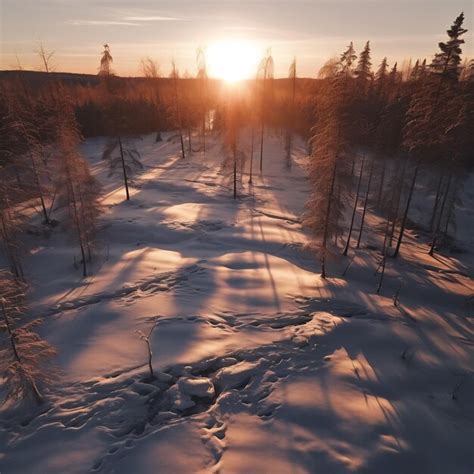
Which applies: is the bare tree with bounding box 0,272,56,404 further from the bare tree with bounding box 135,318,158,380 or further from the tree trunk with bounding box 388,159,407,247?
the tree trunk with bounding box 388,159,407,247

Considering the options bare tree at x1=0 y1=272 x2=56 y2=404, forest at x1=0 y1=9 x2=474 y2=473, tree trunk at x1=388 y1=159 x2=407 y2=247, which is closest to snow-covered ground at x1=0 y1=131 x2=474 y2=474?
forest at x1=0 y1=9 x2=474 y2=473

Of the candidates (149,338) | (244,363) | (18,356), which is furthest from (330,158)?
(18,356)

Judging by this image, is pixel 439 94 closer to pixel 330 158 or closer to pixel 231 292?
pixel 330 158

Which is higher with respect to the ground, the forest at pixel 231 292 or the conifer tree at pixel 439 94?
the conifer tree at pixel 439 94

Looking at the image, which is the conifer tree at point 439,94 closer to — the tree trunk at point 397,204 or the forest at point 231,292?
the forest at point 231,292

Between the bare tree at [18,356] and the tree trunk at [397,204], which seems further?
the tree trunk at [397,204]

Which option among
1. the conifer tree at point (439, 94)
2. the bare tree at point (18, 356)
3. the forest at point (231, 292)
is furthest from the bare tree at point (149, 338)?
the conifer tree at point (439, 94)

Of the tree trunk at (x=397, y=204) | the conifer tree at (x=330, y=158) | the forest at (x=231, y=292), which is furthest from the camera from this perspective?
the tree trunk at (x=397, y=204)

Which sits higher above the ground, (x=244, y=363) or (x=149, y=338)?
(x=149, y=338)

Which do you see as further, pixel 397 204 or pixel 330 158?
pixel 397 204

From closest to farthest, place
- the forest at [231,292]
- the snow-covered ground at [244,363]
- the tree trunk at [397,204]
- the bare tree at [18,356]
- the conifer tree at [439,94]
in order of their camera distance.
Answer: the snow-covered ground at [244,363] → the bare tree at [18,356] → the forest at [231,292] → the conifer tree at [439,94] → the tree trunk at [397,204]
